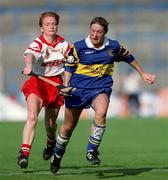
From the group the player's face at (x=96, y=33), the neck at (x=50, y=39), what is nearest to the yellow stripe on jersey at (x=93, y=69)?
the player's face at (x=96, y=33)

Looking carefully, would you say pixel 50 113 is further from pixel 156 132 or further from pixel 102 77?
pixel 156 132

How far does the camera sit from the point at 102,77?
33.1 feet

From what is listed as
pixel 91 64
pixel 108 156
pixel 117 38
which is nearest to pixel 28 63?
pixel 91 64

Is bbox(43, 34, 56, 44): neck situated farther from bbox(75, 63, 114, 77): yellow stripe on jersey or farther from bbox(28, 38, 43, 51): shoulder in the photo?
bbox(75, 63, 114, 77): yellow stripe on jersey

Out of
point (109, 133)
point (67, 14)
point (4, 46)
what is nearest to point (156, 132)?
point (109, 133)

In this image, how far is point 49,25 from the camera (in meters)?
10.7

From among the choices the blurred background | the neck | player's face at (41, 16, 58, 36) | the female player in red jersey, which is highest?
player's face at (41, 16, 58, 36)

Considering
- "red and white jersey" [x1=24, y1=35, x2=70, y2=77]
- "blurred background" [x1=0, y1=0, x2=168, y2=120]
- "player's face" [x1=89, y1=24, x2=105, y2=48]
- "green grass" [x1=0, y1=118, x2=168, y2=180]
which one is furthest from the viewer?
"blurred background" [x1=0, y1=0, x2=168, y2=120]

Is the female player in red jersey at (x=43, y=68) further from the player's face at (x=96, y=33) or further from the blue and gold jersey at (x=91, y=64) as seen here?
the player's face at (x=96, y=33)

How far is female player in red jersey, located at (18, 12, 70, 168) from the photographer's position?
10656 mm

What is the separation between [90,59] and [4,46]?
75.6ft

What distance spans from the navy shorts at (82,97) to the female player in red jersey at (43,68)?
32.6 inches

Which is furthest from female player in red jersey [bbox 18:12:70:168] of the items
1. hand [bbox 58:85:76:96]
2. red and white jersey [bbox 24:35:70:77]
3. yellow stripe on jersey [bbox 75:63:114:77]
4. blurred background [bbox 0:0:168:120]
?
blurred background [bbox 0:0:168:120]

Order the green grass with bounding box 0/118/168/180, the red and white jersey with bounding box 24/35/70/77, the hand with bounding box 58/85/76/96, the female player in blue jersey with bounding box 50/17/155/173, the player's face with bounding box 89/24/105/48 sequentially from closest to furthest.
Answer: the hand with bounding box 58/85/76/96 → the player's face with bounding box 89/24/105/48 → the female player in blue jersey with bounding box 50/17/155/173 → the green grass with bounding box 0/118/168/180 → the red and white jersey with bounding box 24/35/70/77
